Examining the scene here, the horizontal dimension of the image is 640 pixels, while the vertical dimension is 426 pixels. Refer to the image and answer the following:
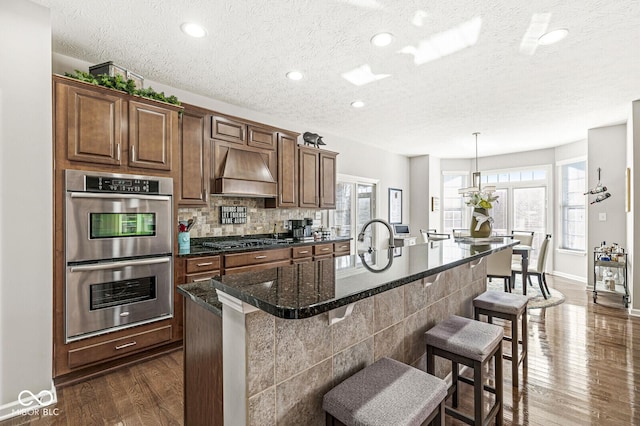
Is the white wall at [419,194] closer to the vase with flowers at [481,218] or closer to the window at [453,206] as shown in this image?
the window at [453,206]

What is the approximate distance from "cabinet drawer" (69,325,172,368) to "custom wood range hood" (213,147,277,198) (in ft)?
5.28

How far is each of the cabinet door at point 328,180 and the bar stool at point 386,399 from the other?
3760 millimetres

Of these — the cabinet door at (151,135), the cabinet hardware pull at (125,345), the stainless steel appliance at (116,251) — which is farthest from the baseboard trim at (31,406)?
the cabinet door at (151,135)

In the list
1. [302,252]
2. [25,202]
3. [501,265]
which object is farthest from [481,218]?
[25,202]

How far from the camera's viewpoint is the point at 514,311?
88.3 inches

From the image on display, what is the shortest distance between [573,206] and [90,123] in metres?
7.80

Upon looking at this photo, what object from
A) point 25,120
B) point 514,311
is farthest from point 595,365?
point 25,120

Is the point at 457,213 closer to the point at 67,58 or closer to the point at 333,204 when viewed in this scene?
the point at 333,204

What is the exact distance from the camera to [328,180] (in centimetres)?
503

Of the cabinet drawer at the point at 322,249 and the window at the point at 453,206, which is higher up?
the window at the point at 453,206

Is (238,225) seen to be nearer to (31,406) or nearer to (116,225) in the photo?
(116,225)

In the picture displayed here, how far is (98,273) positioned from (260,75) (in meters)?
2.35

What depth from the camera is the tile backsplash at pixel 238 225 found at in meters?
3.71

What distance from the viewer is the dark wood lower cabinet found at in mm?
1239
